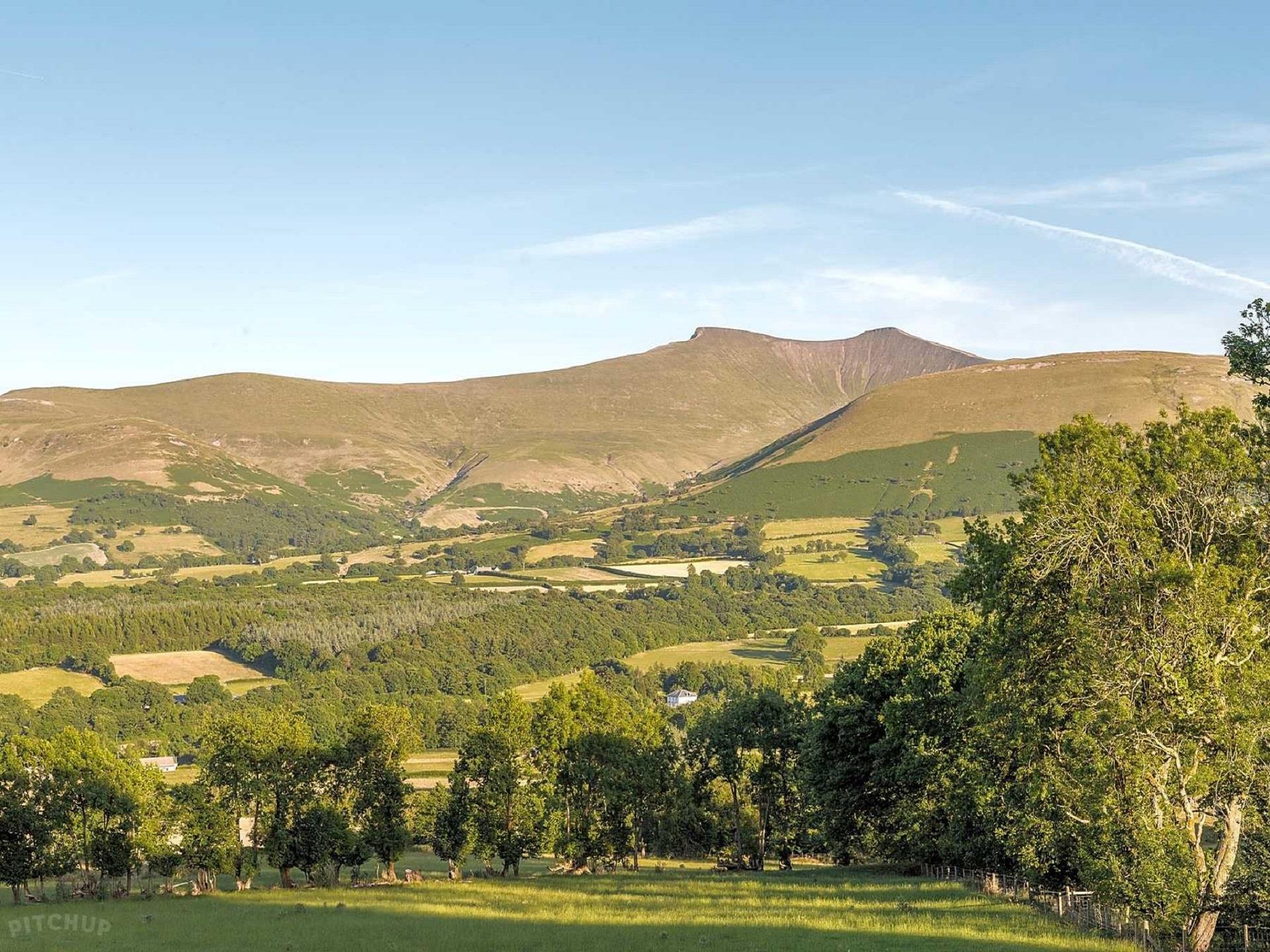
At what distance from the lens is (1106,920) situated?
4288 centimetres

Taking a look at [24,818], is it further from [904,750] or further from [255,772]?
[904,750]

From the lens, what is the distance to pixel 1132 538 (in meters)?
36.8

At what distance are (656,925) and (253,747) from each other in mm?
42129

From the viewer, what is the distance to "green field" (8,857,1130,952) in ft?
142

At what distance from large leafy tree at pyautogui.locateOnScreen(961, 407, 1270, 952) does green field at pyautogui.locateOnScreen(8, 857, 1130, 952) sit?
5.11m

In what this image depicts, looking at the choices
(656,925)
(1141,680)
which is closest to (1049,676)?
(1141,680)

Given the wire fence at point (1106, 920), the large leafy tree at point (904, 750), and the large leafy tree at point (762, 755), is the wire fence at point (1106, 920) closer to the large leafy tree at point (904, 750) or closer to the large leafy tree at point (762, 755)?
the large leafy tree at point (904, 750)

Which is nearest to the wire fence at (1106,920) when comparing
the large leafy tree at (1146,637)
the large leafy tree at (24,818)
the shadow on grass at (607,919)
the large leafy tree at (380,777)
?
the large leafy tree at (1146,637)

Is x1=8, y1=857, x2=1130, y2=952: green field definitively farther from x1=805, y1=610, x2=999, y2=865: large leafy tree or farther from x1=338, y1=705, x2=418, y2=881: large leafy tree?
x1=338, y1=705, x2=418, y2=881: large leafy tree

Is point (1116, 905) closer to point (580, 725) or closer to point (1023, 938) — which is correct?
point (1023, 938)

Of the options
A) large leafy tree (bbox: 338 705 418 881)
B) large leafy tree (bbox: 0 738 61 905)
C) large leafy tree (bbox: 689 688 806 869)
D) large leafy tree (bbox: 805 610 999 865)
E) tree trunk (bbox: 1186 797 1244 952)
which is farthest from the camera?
large leafy tree (bbox: 689 688 806 869)

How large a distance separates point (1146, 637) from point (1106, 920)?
14480 millimetres

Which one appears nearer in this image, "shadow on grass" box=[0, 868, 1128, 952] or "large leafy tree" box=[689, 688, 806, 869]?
"shadow on grass" box=[0, 868, 1128, 952]

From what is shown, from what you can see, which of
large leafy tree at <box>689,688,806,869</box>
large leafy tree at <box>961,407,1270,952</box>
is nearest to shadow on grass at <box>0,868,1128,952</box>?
large leafy tree at <box>961,407,1270,952</box>
